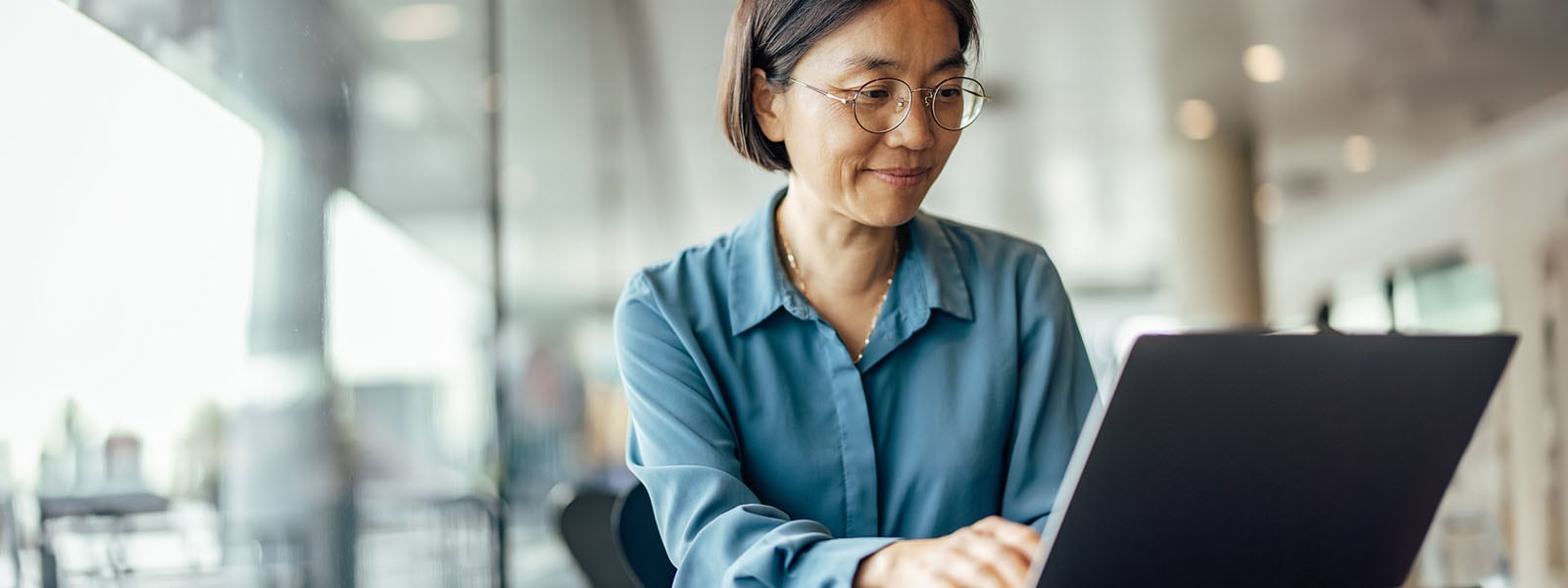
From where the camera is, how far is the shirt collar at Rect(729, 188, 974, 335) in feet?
3.78

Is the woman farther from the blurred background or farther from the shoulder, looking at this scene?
the blurred background

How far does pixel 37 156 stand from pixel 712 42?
5.14m

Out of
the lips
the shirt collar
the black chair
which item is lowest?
the black chair

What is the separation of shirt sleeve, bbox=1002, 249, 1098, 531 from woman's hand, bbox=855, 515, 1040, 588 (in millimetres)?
354

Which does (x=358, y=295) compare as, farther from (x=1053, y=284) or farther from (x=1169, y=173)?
(x=1169, y=173)

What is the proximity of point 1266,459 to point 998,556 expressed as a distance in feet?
0.55

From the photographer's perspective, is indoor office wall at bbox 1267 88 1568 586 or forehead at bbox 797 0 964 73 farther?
indoor office wall at bbox 1267 88 1568 586

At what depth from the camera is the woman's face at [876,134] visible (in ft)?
3.52

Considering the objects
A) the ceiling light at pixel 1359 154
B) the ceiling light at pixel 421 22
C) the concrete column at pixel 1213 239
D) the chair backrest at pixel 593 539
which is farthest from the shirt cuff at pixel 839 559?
the concrete column at pixel 1213 239

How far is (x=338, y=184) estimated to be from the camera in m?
2.43

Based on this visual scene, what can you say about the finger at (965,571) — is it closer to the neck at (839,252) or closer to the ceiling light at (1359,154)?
the neck at (839,252)

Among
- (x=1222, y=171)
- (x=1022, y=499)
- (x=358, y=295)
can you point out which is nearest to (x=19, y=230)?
(x=1022, y=499)

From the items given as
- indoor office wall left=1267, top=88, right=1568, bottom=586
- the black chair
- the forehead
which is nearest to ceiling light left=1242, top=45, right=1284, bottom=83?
indoor office wall left=1267, top=88, right=1568, bottom=586

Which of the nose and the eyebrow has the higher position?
the eyebrow
